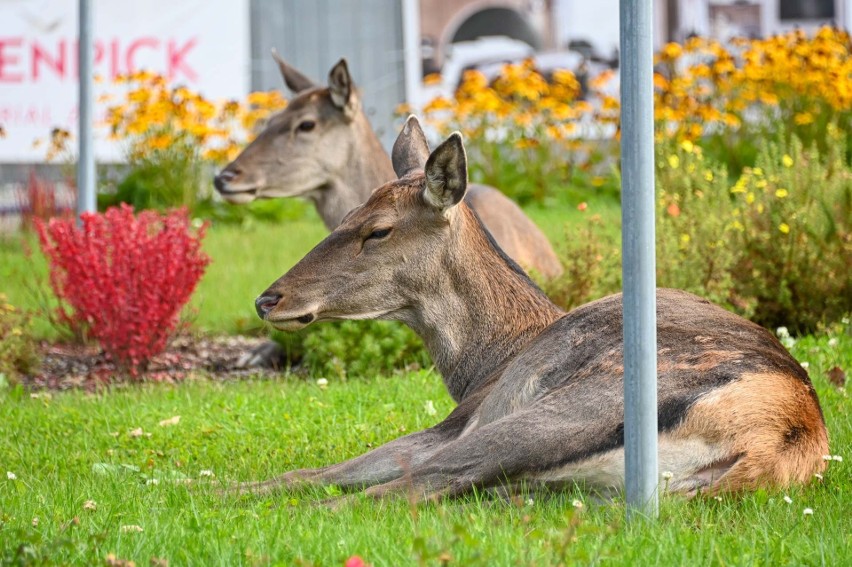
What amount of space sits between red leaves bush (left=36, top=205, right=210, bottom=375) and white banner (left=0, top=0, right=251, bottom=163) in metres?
8.45

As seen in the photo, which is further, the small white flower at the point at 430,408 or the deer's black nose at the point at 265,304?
the small white flower at the point at 430,408

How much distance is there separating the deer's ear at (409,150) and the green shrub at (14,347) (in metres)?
3.13

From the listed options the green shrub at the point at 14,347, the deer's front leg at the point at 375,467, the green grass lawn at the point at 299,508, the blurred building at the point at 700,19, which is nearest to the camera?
the green grass lawn at the point at 299,508

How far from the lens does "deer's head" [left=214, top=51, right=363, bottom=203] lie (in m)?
8.93

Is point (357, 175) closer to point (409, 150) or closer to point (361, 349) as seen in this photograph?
point (361, 349)

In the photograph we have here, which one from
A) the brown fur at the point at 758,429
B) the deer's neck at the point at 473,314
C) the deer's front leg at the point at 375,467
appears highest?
the deer's neck at the point at 473,314

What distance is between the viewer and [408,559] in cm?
366

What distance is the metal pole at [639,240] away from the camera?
3908 millimetres

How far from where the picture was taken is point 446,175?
5.16 metres

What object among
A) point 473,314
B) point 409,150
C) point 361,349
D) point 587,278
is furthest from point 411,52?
point 473,314

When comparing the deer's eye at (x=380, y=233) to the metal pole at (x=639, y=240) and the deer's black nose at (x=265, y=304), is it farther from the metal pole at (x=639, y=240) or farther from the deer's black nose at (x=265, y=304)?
the metal pole at (x=639, y=240)

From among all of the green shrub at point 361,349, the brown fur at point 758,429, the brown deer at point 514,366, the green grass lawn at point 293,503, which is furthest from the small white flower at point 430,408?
the brown fur at point 758,429

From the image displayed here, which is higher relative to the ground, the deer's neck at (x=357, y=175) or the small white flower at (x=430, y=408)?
the deer's neck at (x=357, y=175)

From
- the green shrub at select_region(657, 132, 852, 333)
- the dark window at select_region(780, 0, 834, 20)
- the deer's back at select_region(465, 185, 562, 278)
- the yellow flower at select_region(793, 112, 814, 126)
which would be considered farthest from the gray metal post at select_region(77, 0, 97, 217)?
the dark window at select_region(780, 0, 834, 20)
